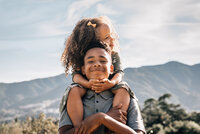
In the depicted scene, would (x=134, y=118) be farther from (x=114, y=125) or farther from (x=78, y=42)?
(x=78, y=42)

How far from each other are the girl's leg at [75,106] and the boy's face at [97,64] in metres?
0.22

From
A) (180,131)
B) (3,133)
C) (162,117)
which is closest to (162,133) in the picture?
(180,131)

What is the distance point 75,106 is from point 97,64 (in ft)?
1.44

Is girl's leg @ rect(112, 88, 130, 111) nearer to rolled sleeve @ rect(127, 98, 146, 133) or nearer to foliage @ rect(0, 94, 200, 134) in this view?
rolled sleeve @ rect(127, 98, 146, 133)

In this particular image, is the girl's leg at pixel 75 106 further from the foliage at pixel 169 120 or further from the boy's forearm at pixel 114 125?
the foliage at pixel 169 120

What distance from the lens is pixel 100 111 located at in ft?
7.34

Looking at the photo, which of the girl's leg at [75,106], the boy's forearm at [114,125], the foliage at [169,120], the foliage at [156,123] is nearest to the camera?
the boy's forearm at [114,125]

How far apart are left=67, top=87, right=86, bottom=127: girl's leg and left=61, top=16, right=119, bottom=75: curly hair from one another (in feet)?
1.32

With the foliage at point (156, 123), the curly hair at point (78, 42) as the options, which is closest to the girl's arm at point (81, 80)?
the curly hair at point (78, 42)

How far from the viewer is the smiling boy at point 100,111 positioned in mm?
1987

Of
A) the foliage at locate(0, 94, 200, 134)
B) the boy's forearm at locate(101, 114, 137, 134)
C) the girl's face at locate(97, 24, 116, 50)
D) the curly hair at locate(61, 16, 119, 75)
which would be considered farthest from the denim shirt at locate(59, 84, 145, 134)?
the foliage at locate(0, 94, 200, 134)

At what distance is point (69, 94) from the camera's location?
2217 millimetres

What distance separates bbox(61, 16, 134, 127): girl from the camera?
2.18 metres

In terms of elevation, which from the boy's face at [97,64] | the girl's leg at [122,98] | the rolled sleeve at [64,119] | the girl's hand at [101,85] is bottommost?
the rolled sleeve at [64,119]
